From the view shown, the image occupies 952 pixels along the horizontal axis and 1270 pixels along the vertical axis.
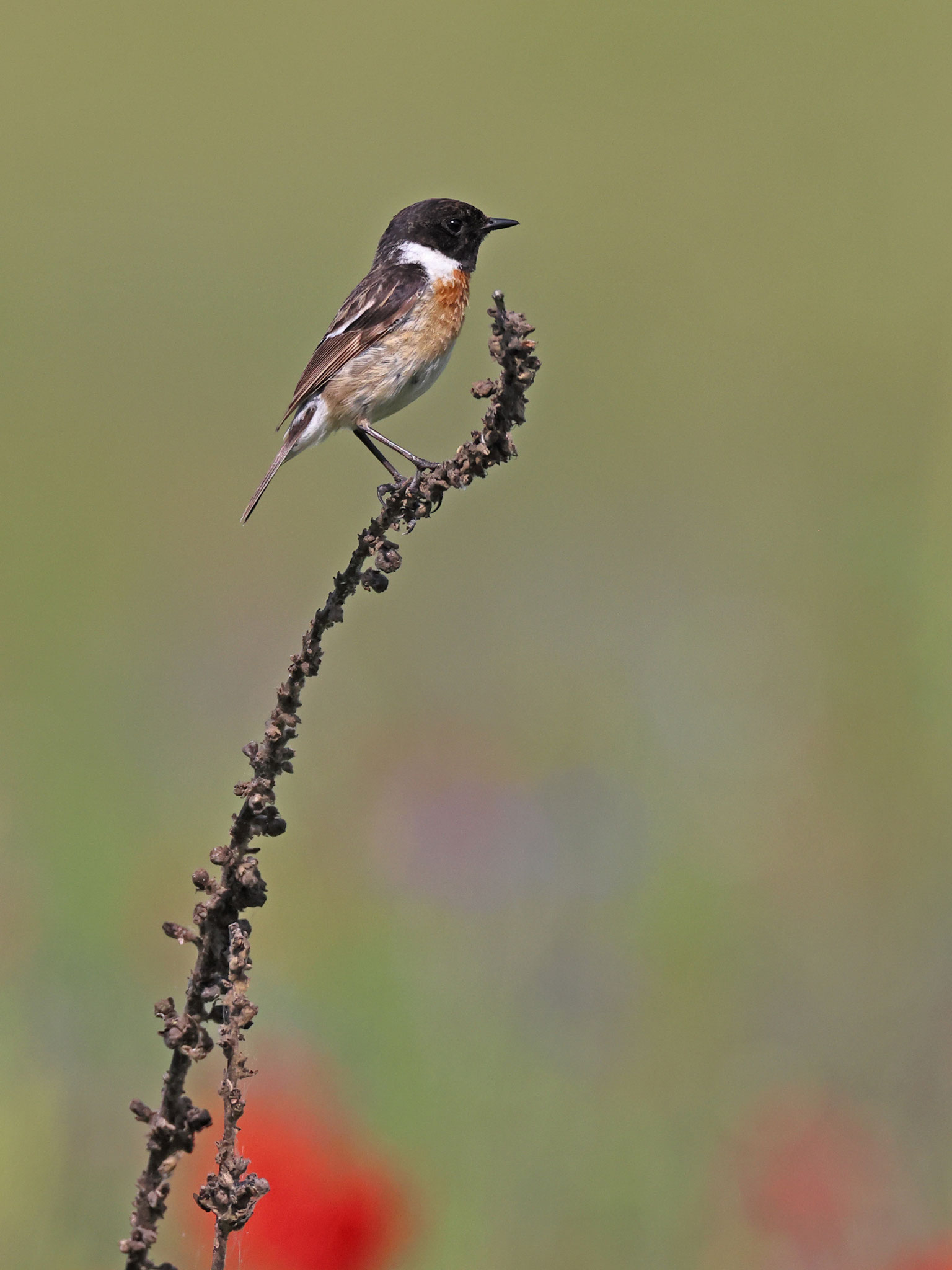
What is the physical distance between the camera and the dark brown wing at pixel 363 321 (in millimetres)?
4141

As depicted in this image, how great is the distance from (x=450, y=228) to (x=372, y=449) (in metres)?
0.95

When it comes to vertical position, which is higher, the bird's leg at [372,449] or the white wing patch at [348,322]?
the white wing patch at [348,322]

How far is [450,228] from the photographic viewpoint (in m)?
4.57

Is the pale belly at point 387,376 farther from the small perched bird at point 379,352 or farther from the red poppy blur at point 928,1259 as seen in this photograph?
the red poppy blur at point 928,1259

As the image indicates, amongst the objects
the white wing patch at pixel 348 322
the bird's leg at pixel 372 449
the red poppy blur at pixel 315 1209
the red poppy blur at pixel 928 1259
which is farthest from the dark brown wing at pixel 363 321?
the red poppy blur at pixel 928 1259

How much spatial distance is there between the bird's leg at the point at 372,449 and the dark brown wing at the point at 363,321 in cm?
15

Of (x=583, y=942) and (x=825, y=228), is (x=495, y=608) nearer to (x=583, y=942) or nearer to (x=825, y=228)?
(x=583, y=942)

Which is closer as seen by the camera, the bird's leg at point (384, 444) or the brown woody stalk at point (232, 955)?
the brown woody stalk at point (232, 955)

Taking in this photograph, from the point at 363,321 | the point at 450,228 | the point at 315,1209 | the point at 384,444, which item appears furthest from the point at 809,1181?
the point at 450,228

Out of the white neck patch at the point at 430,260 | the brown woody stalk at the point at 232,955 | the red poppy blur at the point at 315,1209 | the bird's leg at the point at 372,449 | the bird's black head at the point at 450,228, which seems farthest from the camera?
the bird's black head at the point at 450,228

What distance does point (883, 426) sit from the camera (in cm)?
799

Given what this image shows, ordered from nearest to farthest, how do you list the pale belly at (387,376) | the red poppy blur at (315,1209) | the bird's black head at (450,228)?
the red poppy blur at (315,1209), the pale belly at (387,376), the bird's black head at (450,228)

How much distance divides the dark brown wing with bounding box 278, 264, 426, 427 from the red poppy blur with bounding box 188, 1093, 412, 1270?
7.12 feet

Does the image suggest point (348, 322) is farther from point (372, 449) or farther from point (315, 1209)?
point (315, 1209)
